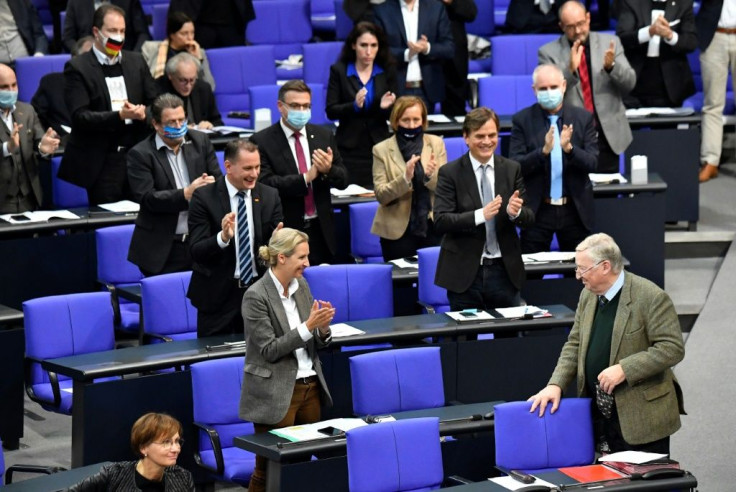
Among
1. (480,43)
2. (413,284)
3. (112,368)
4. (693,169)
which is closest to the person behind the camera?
(112,368)

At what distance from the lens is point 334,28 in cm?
1208

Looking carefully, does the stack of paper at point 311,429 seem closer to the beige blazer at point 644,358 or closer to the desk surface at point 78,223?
the beige blazer at point 644,358

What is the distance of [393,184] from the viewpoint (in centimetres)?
810

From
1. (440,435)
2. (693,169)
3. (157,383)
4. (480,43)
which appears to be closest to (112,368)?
(157,383)

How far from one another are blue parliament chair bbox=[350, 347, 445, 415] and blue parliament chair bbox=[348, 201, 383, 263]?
197 centimetres

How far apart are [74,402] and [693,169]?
15.6 feet

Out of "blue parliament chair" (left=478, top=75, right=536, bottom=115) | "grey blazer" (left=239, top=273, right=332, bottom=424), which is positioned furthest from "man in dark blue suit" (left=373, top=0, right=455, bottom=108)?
"grey blazer" (left=239, top=273, right=332, bottom=424)

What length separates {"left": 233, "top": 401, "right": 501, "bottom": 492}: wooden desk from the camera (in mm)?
6145

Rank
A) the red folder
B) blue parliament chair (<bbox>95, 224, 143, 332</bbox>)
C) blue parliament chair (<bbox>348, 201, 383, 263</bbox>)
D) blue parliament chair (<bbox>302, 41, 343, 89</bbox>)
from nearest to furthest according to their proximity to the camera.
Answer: the red folder → blue parliament chair (<bbox>95, 224, 143, 332</bbox>) → blue parliament chair (<bbox>348, 201, 383, 263</bbox>) → blue parliament chair (<bbox>302, 41, 343, 89</bbox>)

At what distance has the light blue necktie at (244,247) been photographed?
23.3 ft

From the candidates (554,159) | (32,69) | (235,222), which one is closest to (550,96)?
(554,159)

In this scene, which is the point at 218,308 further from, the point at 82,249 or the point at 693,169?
the point at 693,169

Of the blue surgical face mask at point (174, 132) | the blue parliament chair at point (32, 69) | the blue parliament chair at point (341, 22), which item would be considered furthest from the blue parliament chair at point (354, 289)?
the blue parliament chair at point (341, 22)

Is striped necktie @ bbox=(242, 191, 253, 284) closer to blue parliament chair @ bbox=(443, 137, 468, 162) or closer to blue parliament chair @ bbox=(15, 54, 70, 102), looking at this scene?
blue parliament chair @ bbox=(443, 137, 468, 162)
